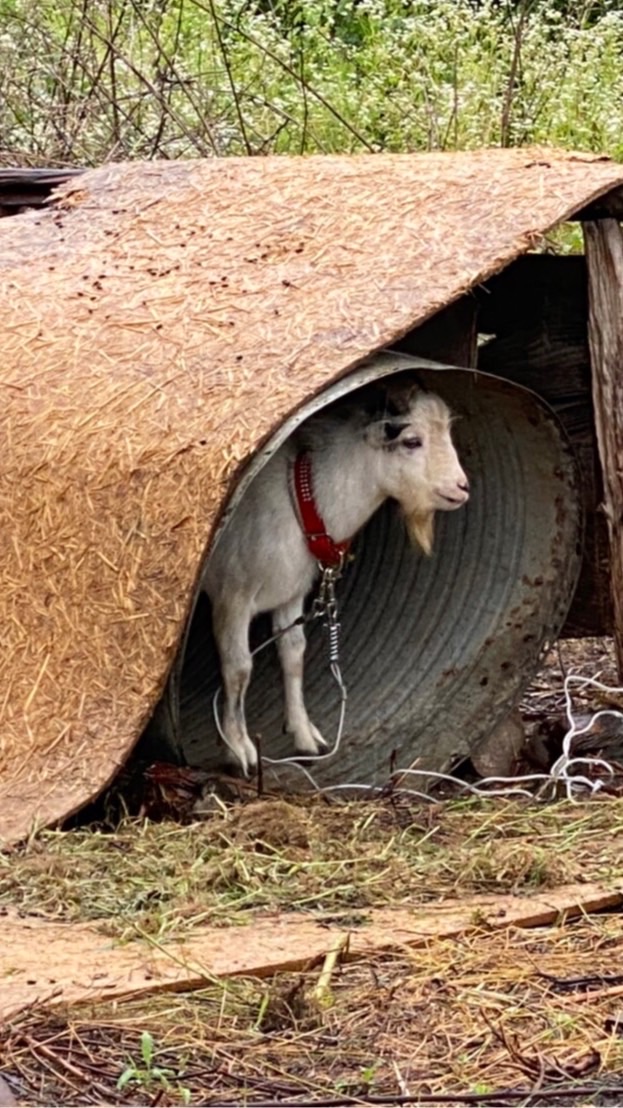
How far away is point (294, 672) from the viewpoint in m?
7.01

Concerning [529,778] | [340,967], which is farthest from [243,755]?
[340,967]

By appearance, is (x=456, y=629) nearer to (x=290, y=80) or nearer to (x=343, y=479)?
(x=343, y=479)

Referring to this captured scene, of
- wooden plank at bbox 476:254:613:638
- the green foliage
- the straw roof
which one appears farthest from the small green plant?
the green foliage

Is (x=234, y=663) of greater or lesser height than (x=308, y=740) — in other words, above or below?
above

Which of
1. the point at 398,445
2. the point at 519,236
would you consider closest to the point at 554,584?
the point at 398,445

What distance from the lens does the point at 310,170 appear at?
23.5 ft

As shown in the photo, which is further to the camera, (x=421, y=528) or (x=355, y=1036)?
(x=421, y=528)

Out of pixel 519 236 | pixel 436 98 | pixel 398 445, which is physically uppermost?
pixel 436 98

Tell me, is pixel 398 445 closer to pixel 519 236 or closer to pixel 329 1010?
pixel 519 236

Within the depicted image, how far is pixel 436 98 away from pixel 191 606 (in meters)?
6.78

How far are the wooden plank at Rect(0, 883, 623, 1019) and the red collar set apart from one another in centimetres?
184

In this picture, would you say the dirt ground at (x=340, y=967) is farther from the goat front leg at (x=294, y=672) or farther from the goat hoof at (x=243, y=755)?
the goat front leg at (x=294, y=672)

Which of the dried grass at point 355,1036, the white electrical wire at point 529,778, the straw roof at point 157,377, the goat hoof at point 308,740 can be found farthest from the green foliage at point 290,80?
the dried grass at point 355,1036

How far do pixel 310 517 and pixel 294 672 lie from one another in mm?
562
